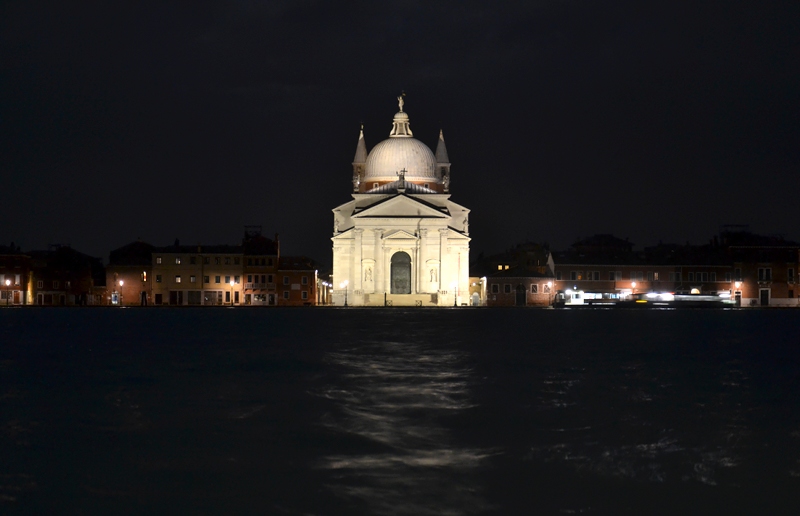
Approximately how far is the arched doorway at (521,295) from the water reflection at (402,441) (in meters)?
58.6

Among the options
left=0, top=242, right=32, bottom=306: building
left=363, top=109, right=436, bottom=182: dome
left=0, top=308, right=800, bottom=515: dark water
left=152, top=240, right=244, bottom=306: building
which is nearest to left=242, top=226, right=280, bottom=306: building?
left=152, top=240, right=244, bottom=306: building

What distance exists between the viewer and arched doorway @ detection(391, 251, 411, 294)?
3068 inches

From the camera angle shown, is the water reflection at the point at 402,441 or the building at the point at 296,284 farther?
the building at the point at 296,284

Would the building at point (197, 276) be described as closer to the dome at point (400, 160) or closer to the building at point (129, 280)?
the building at point (129, 280)

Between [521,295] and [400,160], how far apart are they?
14.1 metres

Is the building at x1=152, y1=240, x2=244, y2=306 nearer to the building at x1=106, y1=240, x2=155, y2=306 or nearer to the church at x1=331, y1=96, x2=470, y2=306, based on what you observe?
the building at x1=106, y1=240, x2=155, y2=306

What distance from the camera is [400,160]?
85.1 meters

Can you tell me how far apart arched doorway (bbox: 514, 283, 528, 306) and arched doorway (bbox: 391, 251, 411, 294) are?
342 inches

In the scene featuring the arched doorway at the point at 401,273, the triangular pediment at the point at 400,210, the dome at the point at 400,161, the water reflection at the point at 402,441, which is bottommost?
the water reflection at the point at 402,441

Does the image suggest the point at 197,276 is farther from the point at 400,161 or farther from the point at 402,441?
the point at 402,441

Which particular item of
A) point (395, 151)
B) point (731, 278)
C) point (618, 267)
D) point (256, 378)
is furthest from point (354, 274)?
point (256, 378)

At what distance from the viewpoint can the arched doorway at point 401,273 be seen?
77938mm

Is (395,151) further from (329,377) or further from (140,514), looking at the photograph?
(140,514)

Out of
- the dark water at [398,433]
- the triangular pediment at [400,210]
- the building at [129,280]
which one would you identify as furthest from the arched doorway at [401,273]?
the dark water at [398,433]
